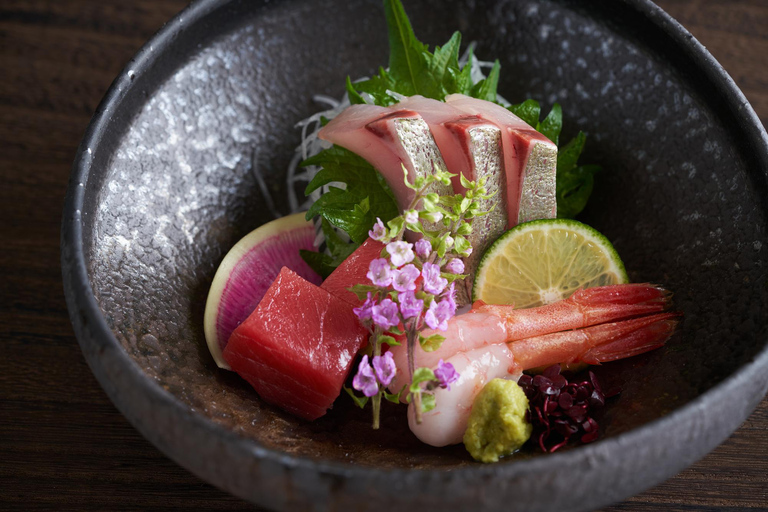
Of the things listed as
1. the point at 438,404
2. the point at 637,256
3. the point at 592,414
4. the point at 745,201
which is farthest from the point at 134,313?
the point at 745,201

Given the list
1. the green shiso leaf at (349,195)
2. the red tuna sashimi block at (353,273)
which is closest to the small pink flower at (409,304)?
the red tuna sashimi block at (353,273)

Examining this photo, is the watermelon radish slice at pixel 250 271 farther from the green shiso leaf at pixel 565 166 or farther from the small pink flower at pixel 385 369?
the green shiso leaf at pixel 565 166

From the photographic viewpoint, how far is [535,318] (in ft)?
6.49

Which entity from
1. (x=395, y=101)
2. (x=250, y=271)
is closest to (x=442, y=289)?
(x=250, y=271)

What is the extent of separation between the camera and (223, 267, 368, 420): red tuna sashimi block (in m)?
1.86

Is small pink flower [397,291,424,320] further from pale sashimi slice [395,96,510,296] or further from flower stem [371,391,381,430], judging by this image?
pale sashimi slice [395,96,510,296]

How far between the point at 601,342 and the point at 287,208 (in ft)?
4.25

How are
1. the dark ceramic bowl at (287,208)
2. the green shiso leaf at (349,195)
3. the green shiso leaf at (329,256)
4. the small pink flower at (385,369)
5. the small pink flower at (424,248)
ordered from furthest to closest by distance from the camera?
the green shiso leaf at (329,256)
the green shiso leaf at (349,195)
the small pink flower at (424,248)
the small pink flower at (385,369)
the dark ceramic bowl at (287,208)

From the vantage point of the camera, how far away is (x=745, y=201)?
6.45 ft

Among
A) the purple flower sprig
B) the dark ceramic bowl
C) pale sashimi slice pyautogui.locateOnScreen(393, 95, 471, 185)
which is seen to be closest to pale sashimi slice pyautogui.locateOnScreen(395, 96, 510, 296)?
pale sashimi slice pyautogui.locateOnScreen(393, 95, 471, 185)

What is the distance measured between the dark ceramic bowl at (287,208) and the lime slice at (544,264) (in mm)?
203

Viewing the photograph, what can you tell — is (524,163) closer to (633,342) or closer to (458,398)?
(633,342)

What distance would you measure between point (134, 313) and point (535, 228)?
4.03ft

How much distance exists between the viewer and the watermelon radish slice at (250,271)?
6.99 feet
